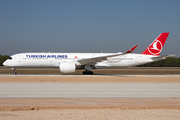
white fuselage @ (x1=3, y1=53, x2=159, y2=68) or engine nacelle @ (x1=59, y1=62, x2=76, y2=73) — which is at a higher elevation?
white fuselage @ (x1=3, y1=53, x2=159, y2=68)

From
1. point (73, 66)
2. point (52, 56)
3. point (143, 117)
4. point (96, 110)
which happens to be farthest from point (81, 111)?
point (52, 56)

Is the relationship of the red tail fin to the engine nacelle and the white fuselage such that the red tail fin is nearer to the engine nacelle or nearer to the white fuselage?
the white fuselage

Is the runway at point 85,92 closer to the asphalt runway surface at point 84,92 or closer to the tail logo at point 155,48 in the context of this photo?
the asphalt runway surface at point 84,92

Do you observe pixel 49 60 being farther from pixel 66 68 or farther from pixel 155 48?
pixel 155 48

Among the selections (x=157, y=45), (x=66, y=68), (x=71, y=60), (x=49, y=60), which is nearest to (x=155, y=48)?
(x=157, y=45)

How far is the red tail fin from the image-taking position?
1134 inches

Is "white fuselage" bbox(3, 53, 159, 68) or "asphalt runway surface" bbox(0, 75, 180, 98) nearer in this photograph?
"asphalt runway surface" bbox(0, 75, 180, 98)

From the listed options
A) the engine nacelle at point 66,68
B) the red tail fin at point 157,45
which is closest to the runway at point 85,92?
the engine nacelle at point 66,68

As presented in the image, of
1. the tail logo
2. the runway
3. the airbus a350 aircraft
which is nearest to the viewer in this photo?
the runway

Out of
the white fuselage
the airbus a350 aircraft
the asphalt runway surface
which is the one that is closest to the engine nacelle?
the airbus a350 aircraft

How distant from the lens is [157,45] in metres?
28.8

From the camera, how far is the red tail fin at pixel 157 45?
2881 cm

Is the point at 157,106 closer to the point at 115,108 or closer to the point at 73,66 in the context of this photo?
the point at 115,108

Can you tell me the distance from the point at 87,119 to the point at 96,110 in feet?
3.70
